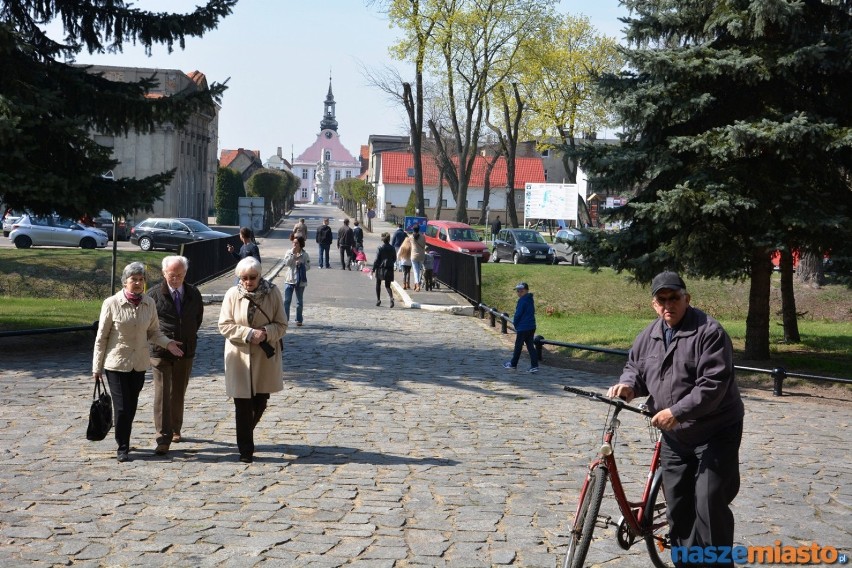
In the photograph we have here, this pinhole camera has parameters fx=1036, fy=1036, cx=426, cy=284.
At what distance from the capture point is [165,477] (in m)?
8.00

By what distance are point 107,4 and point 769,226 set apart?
35.1 ft

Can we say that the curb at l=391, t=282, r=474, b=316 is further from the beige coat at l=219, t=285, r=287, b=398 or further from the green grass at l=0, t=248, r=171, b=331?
the beige coat at l=219, t=285, r=287, b=398

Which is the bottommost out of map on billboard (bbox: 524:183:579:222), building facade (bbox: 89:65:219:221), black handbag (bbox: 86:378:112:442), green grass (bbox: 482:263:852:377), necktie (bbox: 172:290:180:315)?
green grass (bbox: 482:263:852:377)

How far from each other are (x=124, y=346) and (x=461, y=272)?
18631 millimetres

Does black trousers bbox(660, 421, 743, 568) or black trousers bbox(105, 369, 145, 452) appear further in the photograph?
black trousers bbox(105, 369, 145, 452)

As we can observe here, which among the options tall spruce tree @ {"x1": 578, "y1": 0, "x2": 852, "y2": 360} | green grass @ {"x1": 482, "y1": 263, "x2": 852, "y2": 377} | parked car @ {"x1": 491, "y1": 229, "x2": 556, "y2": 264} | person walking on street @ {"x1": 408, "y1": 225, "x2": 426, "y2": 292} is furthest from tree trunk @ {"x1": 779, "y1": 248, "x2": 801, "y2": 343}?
parked car @ {"x1": 491, "y1": 229, "x2": 556, "y2": 264}

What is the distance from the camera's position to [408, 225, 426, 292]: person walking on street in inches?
1136

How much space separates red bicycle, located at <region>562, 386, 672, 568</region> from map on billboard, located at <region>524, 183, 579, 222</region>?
137ft

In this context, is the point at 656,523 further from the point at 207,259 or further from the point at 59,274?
the point at 59,274

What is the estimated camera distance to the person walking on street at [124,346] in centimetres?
855

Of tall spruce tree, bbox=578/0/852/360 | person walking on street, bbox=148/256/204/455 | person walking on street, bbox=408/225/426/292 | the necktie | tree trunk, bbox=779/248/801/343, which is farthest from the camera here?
person walking on street, bbox=408/225/426/292

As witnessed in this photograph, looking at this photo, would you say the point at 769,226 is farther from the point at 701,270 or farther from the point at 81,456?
the point at 81,456

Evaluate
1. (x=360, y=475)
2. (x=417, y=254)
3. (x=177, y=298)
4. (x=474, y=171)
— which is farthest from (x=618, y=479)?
(x=474, y=171)

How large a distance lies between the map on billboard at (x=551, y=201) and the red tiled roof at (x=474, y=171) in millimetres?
56635
